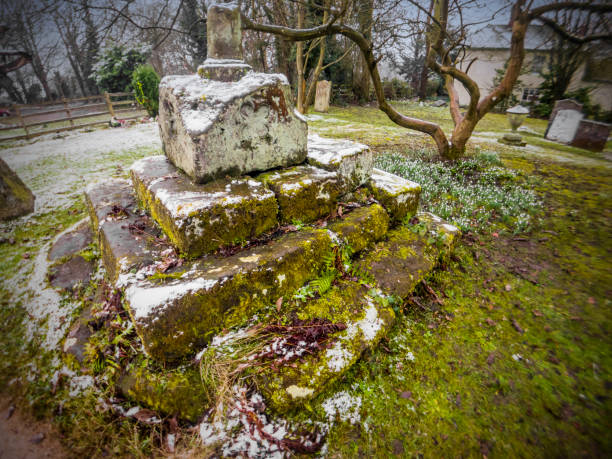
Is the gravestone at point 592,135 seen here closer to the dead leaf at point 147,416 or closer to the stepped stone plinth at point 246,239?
the stepped stone plinth at point 246,239

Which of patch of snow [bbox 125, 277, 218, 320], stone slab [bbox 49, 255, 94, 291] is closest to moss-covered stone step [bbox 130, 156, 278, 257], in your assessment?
patch of snow [bbox 125, 277, 218, 320]

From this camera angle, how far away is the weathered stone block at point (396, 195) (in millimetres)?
3119

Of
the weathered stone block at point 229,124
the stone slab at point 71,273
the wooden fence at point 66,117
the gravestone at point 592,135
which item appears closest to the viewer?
the weathered stone block at point 229,124

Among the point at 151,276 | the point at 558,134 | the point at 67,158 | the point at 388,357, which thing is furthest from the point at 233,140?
the point at 558,134

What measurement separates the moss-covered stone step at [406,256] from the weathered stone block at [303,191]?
2.27 ft

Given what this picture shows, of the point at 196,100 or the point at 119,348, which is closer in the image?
the point at 119,348

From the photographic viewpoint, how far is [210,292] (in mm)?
1802

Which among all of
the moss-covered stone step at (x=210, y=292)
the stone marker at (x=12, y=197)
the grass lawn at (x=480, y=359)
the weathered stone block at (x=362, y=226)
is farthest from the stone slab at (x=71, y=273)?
the weathered stone block at (x=362, y=226)

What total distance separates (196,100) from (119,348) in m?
2.04

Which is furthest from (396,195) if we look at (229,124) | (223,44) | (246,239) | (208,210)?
(223,44)

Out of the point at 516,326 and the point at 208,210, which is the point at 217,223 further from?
the point at 516,326

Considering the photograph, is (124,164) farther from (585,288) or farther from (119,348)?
(585,288)

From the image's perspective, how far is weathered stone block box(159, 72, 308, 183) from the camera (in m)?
2.22

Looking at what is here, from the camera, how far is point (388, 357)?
2.09 metres
